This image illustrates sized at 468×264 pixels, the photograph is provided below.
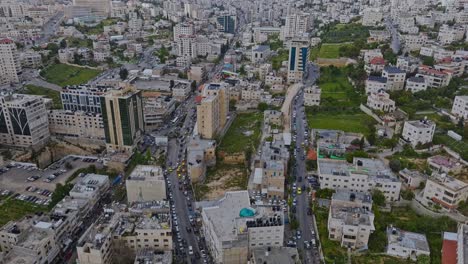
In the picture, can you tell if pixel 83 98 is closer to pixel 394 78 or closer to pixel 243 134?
pixel 243 134

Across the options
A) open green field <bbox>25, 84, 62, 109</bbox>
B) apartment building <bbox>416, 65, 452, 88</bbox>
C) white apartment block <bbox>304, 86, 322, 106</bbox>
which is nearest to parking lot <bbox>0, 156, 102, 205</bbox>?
open green field <bbox>25, 84, 62, 109</bbox>

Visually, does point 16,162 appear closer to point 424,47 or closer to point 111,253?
point 111,253

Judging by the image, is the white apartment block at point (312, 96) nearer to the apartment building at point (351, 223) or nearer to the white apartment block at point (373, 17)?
the apartment building at point (351, 223)

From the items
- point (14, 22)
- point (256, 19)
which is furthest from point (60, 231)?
point (256, 19)

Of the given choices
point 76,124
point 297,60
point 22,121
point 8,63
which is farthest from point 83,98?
point 297,60

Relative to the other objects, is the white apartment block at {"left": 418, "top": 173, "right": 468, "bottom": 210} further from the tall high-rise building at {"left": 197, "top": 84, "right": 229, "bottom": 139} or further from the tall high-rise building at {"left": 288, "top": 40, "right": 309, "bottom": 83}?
the tall high-rise building at {"left": 288, "top": 40, "right": 309, "bottom": 83}
